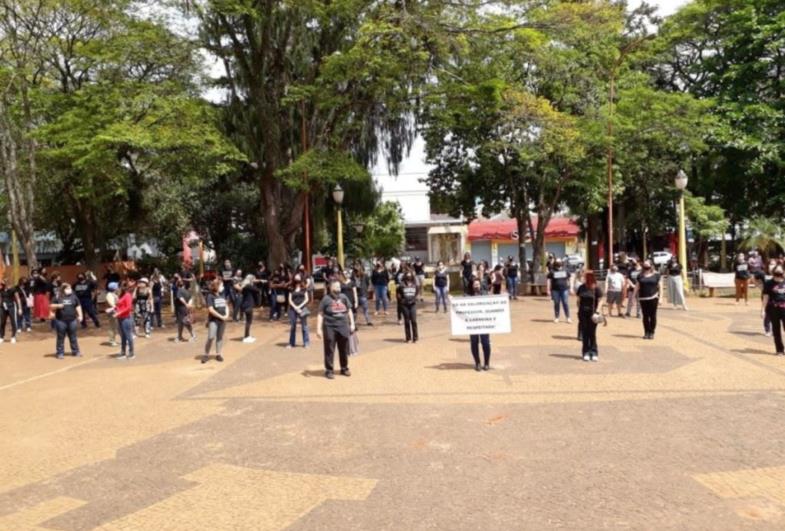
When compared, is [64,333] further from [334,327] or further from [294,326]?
[334,327]

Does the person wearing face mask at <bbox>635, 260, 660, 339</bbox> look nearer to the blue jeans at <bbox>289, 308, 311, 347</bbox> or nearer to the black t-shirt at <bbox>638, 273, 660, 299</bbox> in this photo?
the black t-shirt at <bbox>638, 273, 660, 299</bbox>

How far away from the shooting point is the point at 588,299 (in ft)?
38.3

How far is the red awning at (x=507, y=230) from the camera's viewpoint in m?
48.2

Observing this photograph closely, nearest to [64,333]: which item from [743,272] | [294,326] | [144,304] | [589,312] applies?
[144,304]

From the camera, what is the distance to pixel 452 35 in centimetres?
1769

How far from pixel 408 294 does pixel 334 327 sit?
3.51 m

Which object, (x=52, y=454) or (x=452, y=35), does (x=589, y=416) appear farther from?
(x=452, y=35)

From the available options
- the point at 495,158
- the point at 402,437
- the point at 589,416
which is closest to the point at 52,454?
the point at 402,437

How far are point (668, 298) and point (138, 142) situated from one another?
16675 millimetres

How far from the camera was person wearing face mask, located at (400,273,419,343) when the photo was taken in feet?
46.4

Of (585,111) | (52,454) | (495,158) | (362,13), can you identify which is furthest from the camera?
(495,158)

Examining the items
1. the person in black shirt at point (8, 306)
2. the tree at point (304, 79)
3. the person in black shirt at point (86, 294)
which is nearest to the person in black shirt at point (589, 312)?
the tree at point (304, 79)

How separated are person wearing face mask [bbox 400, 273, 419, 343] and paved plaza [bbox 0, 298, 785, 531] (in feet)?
3.89

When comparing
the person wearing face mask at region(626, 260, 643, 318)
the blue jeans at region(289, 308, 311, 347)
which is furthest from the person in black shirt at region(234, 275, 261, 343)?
the person wearing face mask at region(626, 260, 643, 318)
